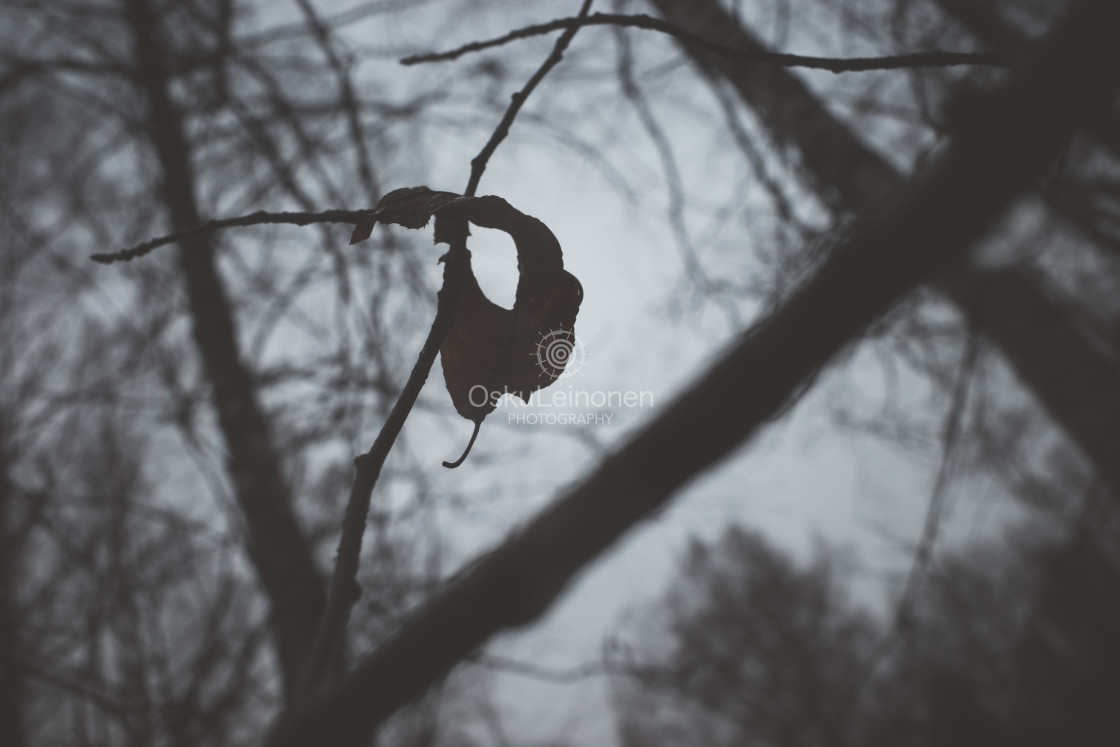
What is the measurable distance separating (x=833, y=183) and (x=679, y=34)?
199cm

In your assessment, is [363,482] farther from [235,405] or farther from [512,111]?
[235,405]

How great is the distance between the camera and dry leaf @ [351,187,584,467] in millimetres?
433

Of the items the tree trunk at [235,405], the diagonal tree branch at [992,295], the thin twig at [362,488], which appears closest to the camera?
the thin twig at [362,488]

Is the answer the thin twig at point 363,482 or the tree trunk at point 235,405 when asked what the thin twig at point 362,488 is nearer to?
the thin twig at point 363,482

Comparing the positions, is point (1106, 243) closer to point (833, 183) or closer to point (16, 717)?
point (833, 183)

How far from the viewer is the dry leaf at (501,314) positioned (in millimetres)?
433

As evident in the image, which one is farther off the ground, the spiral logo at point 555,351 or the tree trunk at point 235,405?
the tree trunk at point 235,405

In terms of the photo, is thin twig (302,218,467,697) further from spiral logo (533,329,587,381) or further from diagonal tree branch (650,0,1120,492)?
diagonal tree branch (650,0,1120,492)

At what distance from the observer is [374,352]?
192 cm

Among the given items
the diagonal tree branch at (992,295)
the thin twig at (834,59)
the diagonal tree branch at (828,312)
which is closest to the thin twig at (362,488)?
the diagonal tree branch at (828,312)

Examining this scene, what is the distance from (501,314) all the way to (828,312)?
0.88 ft

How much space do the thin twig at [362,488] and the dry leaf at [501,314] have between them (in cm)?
4

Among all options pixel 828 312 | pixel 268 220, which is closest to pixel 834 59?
pixel 828 312

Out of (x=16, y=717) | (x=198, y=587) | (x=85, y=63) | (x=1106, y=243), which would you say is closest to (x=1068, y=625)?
(x=1106, y=243)
